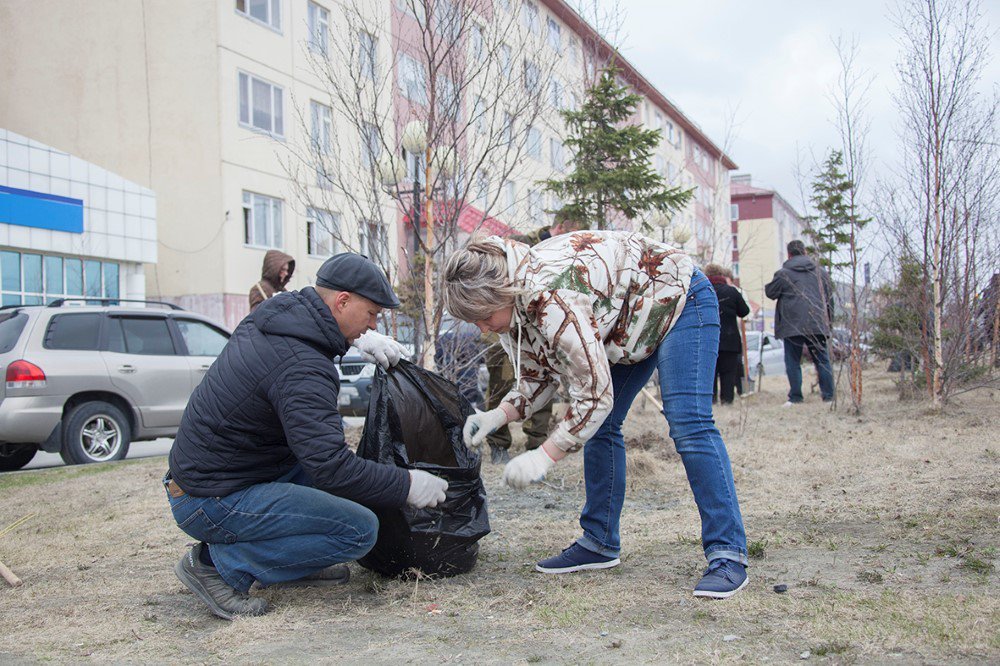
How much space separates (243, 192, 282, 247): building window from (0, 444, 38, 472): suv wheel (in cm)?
1013

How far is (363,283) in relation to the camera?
281 centimetres

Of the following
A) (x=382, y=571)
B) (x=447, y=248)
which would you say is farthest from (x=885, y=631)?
(x=447, y=248)

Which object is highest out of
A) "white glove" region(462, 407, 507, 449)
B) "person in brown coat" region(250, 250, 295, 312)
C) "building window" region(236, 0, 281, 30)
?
"building window" region(236, 0, 281, 30)

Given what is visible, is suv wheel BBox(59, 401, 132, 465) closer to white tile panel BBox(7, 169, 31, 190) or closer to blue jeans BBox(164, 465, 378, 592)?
blue jeans BBox(164, 465, 378, 592)

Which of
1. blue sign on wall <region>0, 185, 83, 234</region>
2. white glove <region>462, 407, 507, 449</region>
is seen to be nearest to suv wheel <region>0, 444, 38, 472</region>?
white glove <region>462, 407, 507, 449</region>

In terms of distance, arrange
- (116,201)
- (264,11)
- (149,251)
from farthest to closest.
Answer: (264,11)
(149,251)
(116,201)

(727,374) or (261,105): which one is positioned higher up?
(261,105)

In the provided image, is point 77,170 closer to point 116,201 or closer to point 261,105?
point 116,201

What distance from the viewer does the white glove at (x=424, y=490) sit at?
9.34ft

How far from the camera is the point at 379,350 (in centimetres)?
335

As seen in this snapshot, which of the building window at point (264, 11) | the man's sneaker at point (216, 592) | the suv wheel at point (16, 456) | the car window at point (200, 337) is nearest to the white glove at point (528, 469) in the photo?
the man's sneaker at point (216, 592)

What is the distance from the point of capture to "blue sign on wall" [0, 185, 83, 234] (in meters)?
13.4

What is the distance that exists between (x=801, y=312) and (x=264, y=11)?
13.7 metres

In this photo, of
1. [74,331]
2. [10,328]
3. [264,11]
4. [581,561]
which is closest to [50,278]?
[264,11]
